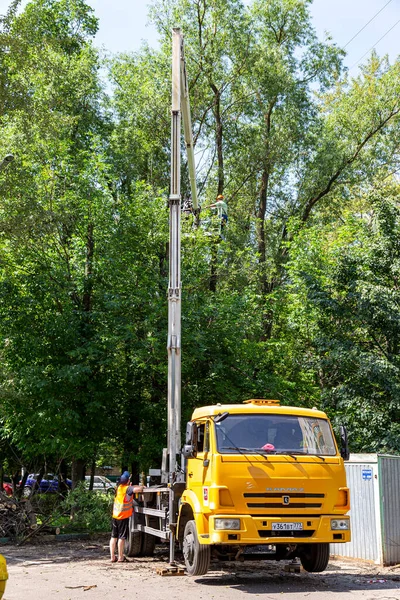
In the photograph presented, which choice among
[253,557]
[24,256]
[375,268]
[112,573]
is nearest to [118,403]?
[24,256]

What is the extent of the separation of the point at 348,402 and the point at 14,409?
965 cm

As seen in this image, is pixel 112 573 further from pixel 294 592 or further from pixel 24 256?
pixel 24 256

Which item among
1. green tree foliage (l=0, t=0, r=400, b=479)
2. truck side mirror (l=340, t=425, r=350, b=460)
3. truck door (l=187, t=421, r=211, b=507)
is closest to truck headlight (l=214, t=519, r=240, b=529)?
truck door (l=187, t=421, r=211, b=507)

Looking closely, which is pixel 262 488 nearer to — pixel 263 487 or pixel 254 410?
pixel 263 487

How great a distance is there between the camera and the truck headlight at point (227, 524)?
1006cm

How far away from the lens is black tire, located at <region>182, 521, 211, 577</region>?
421 inches

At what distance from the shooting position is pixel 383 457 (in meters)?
13.2

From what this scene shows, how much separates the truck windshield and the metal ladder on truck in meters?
1.74

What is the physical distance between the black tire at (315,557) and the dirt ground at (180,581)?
Result: 0.20m

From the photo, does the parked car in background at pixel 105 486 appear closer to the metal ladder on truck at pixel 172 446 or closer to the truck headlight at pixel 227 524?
the metal ladder on truck at pixel 172 446

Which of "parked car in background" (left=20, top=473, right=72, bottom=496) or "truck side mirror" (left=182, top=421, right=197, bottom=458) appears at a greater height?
"truck side mirror" (left=182, top=421, right=197, bottom=458)

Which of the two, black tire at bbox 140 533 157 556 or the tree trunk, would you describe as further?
the tree trunk

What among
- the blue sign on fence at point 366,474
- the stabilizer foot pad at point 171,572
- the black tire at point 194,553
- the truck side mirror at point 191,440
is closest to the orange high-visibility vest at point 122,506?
the stabilizer foot pad at point 171,572

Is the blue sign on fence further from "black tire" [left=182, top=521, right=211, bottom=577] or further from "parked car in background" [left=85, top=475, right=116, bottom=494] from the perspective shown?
"parked car in background" [left=85, top=475, right=116, bottom=494]
